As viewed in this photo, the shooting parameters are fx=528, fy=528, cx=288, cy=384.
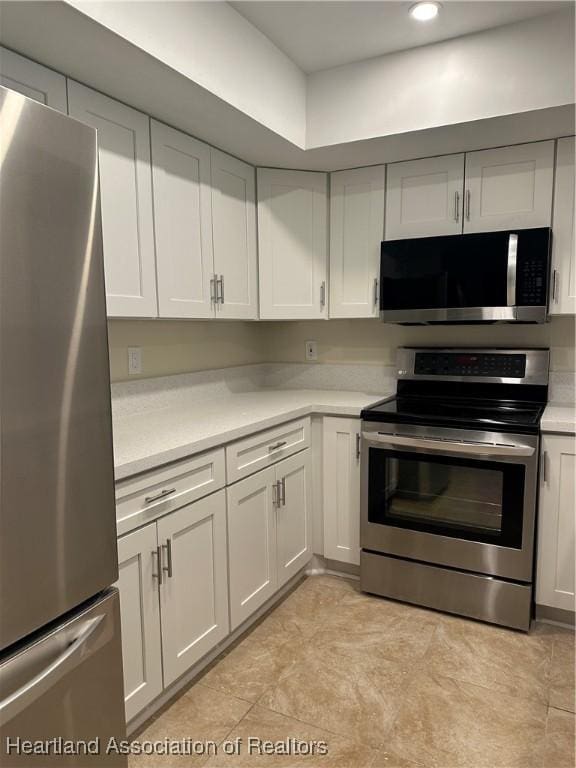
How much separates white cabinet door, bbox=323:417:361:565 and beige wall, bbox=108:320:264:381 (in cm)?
76

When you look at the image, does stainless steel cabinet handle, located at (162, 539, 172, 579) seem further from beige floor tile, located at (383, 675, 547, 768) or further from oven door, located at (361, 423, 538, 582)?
oven door, located at (361, 423, 538, 582)

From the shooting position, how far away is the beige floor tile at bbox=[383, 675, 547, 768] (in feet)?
5.37

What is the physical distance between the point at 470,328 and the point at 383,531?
1.17m

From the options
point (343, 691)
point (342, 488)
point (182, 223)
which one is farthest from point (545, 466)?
point (182, 223)

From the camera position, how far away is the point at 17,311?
90 cm

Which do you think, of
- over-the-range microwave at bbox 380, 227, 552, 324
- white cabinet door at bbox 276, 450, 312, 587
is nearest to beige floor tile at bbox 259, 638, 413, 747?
white cabinet door at bbox 276, 450, 312, 587

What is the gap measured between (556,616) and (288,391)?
5.79 ft

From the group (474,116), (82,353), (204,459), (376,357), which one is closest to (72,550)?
(82,353)

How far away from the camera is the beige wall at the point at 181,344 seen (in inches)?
91.7

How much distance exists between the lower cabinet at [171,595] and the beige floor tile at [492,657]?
2.93 feet

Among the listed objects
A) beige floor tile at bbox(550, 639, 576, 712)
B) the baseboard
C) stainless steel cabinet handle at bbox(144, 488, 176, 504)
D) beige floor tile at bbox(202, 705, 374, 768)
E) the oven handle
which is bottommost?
beige floor tile at bbox(202, 705, 374, 768)

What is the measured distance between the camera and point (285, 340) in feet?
11.1

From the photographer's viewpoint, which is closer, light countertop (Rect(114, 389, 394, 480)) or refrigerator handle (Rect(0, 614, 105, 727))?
refrigerator handle (Rect(0, 614, 105, 727))

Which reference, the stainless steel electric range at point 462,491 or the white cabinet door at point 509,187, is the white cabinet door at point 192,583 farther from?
the white cabinet door at point 509,187
